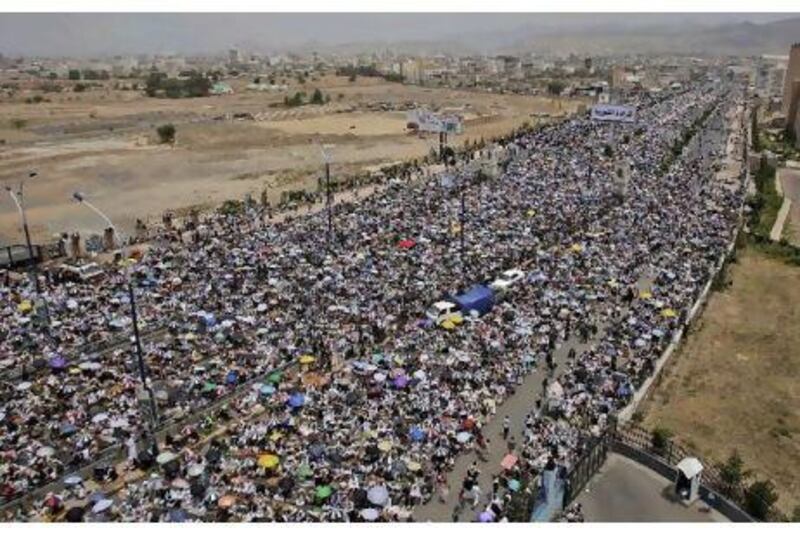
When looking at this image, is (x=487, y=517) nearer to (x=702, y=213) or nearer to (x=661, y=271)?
(x=661, y=271)

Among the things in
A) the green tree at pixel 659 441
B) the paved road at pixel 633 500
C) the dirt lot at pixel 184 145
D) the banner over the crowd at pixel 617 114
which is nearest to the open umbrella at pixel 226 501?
the paved road at pixel 633 500

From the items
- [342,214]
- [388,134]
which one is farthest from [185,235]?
[388,134]

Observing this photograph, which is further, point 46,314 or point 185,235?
point 185,235

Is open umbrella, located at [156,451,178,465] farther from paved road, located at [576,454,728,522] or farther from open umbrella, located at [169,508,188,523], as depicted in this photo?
paved road, located at [576,454,728,522]

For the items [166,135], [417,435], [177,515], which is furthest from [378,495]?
[166,135]

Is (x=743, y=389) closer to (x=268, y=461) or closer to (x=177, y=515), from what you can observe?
(x=268, y=461)

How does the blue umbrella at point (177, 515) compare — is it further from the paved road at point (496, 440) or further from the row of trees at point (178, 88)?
the row of trees at point (178, 88)
